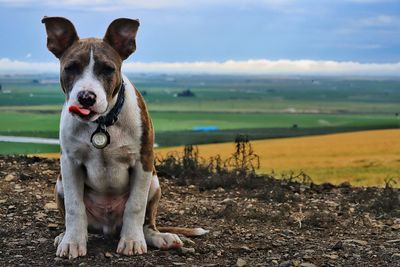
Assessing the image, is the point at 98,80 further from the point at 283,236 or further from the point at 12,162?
the point at 12,162

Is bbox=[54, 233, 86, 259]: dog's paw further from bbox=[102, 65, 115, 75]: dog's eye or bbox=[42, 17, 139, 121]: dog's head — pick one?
bbox=[102, 65, 115, 75]: dog's eye

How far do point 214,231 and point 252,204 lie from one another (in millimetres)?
1769

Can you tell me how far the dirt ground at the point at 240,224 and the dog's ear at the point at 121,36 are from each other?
1.86 meters

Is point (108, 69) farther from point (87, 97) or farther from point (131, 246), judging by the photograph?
point (131, 246)

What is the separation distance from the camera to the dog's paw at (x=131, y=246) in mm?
6824

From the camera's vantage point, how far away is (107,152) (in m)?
6.48

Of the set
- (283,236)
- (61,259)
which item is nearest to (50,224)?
(61,259)

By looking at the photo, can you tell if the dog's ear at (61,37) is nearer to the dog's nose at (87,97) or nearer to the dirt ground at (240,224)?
the dog's nose at (87,97)

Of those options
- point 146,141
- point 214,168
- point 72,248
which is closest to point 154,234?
point 72,248

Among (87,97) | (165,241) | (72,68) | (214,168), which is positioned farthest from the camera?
(214,168)

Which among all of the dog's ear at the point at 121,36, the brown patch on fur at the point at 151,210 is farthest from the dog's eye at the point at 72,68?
the brown patch on fur at the point at 151,210

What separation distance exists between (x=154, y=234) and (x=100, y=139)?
1.25m

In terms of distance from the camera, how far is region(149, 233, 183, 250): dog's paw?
7070 millimetres

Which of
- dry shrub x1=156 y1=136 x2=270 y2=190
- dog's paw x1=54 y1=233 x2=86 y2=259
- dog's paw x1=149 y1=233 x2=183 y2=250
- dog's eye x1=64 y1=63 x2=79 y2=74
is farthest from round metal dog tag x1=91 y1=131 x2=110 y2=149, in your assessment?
dry shrub x1=156 y1=136 x2=270 y2=190
